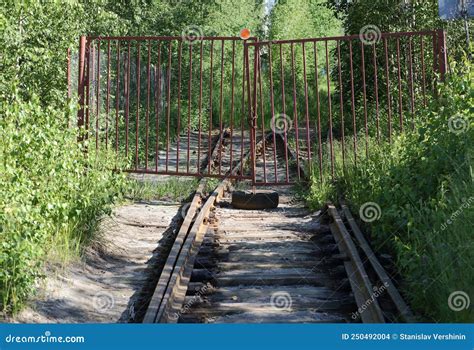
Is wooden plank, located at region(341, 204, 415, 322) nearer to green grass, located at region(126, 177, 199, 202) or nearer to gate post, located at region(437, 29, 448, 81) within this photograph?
gate post, located at region(437, 29, 448, 81)

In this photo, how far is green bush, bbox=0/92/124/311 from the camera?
6004mm

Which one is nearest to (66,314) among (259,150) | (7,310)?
(7,310)

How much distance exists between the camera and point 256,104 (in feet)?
37.2

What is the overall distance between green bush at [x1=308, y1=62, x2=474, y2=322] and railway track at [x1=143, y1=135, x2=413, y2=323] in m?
0.24

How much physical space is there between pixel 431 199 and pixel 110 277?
127 inches

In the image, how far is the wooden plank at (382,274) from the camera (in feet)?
19.4

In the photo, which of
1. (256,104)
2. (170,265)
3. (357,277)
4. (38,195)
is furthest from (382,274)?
(256,104)

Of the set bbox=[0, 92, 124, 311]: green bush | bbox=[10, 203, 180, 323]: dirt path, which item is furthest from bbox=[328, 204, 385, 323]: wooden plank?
bbox=[0, 92, 124, 311]: green bush

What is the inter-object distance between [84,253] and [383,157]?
390 centimetres

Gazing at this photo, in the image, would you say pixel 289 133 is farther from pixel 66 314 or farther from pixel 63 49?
pixel 66 314

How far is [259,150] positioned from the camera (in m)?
18.2

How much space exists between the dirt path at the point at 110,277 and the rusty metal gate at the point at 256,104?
1.23 metres

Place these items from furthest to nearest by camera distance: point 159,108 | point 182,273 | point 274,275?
1. point 159,108
2. point 274,275
3. point 182,273

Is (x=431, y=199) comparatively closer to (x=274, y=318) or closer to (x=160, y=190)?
(x=274, y=318)
